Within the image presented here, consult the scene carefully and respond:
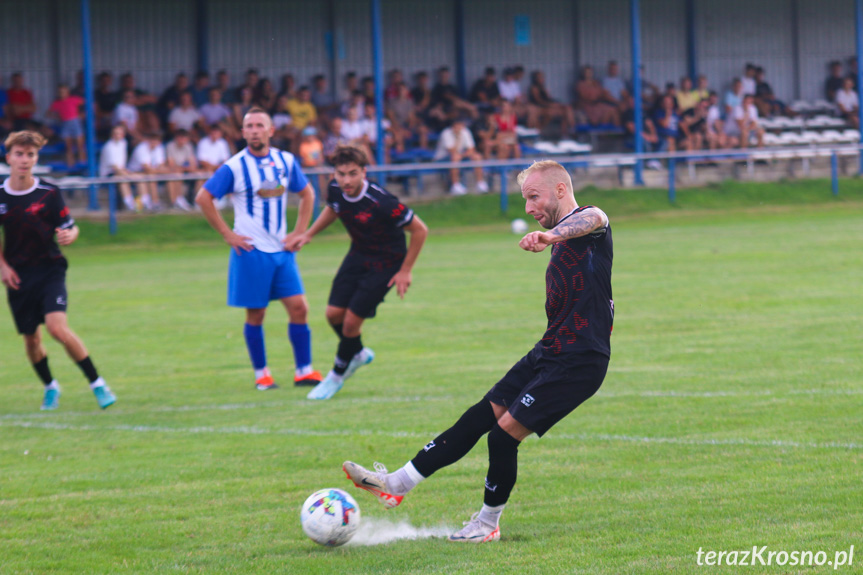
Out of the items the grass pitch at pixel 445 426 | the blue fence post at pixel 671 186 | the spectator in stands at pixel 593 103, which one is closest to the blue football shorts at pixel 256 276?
the grass pitch at pixel 445 426

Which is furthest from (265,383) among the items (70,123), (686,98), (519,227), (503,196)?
(686,98)

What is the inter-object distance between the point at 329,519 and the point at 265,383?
4212 mm

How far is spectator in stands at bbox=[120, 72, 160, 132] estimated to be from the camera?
22922mm

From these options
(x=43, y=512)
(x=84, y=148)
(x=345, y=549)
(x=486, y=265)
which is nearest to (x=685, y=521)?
(x=345, y=549)

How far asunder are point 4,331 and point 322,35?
1742 cm

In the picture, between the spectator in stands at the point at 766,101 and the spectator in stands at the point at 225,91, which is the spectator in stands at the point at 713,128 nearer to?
the spectator in stands at the point at 766,101

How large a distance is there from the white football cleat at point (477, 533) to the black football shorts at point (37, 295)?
4.44m

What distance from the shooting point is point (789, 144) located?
28.3 meters

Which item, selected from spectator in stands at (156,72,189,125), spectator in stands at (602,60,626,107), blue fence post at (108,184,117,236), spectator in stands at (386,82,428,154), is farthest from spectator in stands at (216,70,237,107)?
spectator in stands at (602,60,626,107)

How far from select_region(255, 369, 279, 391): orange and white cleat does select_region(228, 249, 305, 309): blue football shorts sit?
58 centimetres

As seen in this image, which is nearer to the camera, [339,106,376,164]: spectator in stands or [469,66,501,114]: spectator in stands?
[339,106,376,164]: spectator in stands

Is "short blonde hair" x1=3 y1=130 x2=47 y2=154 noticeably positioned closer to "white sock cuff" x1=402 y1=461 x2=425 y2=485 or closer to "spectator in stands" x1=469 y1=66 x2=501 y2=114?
"white sock cuff" x1=402 y1=461 x2=425 y2=485

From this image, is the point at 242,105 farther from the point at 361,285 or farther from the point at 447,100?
the point at 361,285

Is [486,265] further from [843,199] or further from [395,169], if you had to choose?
[843,199]
